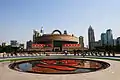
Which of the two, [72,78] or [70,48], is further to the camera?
[70,48]

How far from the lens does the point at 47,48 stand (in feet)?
263

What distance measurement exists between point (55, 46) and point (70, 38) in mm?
10792

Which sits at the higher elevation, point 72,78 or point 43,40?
point 43,40

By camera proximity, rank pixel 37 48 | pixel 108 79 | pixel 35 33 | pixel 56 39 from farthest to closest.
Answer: pixel 35 33
pixel 56 39
pixel 37 48
pixel 108 79

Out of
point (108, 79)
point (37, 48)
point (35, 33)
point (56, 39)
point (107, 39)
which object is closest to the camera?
point (108, 79)

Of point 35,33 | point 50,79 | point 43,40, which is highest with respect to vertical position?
point 35,33

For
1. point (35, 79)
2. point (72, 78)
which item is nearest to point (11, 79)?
point (35, 79)

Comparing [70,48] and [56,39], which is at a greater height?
[56,39]

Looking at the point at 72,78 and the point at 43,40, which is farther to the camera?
the point at 43,40

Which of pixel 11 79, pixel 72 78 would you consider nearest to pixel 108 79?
pixel 72 78

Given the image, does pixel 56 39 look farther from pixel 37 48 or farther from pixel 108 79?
pixel 108 79

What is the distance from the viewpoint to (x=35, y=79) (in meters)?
11.6

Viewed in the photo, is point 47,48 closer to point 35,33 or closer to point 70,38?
point 70,38

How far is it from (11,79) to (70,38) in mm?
86553
